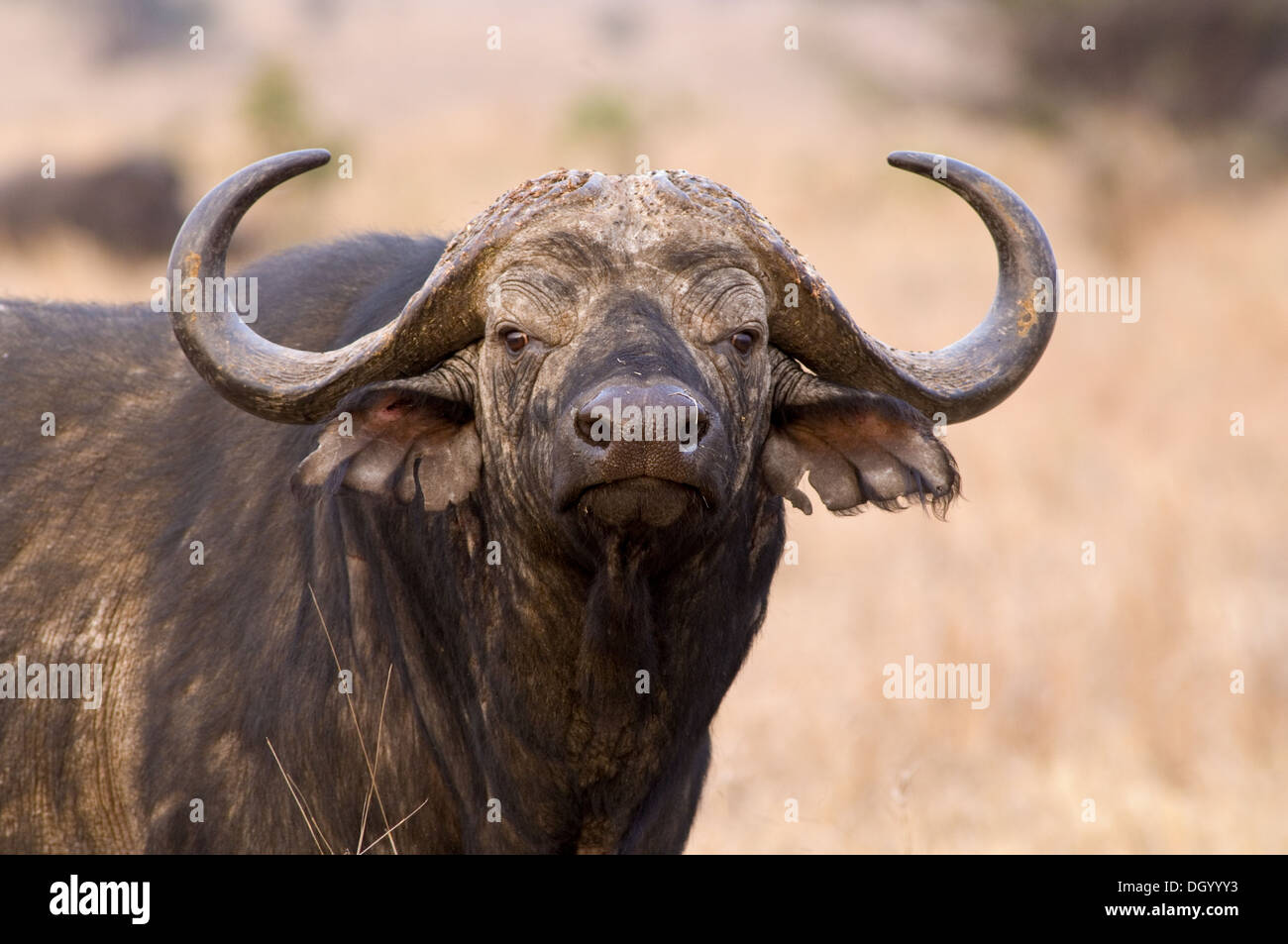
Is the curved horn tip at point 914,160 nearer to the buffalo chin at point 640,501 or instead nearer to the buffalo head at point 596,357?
the buffalo head at point 596,357

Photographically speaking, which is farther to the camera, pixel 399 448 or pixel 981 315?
pixel 981 315

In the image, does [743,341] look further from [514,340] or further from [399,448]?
[399,448]

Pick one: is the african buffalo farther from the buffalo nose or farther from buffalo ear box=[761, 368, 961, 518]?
the buffalo nose

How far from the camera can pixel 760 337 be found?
13.7ft

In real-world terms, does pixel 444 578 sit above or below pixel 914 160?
below

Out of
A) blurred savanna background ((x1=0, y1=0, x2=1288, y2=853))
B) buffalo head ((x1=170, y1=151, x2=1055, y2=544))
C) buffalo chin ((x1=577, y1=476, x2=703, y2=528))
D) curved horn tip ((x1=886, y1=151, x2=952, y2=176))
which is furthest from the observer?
blurred savanna background ((x1=0, y1=0, x2=1288, y2=853))

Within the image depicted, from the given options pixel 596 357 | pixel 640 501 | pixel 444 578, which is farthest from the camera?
pixel 444 578

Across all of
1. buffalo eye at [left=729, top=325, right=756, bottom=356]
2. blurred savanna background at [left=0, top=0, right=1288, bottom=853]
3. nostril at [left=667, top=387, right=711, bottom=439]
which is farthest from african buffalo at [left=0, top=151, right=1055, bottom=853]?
blurred savanna background at [left=0, top=0, right=1288, bottom=853]

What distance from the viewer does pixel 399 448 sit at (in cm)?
415

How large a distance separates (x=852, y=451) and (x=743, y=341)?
497 millimetres

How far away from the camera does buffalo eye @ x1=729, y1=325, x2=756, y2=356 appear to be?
4102 mm

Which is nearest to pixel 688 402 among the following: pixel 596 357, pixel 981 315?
pixel 596 357

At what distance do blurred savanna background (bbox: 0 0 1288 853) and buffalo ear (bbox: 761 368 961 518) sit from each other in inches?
46.8
